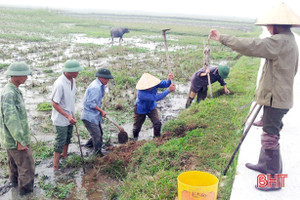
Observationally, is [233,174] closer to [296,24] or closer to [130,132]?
[296,24]

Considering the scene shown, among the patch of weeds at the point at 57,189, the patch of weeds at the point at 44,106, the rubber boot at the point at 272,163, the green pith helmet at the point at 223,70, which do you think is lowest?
the patch of weeds at the point at 57,189

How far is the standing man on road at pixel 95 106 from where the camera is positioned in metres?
4.44

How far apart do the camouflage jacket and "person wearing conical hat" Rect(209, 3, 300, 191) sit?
8.07ft

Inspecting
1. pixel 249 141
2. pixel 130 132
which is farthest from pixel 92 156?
pixel 249 141

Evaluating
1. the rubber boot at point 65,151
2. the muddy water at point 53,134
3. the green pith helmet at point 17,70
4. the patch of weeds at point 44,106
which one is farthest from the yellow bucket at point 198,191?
the patch of weeds at point 44,106

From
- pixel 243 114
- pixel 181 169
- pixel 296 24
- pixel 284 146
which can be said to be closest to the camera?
pixel 296 24

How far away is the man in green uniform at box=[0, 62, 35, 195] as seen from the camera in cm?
327

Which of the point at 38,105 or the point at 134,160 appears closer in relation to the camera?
the point at 134,160

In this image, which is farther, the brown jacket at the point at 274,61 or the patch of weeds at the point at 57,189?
the patch of weeds at the point at 57,189

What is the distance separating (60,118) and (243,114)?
3.62m

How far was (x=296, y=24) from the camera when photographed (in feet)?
9.01

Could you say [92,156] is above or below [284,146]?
below

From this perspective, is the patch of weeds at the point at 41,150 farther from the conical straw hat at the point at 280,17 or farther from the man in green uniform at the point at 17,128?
the conical straw hat at the point at 280,17

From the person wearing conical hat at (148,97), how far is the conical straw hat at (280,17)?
231 cm
